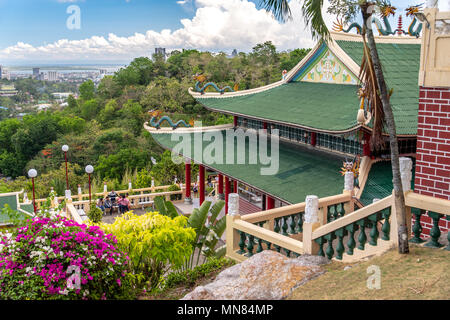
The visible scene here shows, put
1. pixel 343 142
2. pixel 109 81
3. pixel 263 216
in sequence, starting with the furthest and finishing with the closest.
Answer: pixel 109 81 → pixel 343 142 → pixel 263 216

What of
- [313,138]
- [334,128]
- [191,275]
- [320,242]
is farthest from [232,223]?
[313,138]

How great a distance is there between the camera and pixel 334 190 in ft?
40.1

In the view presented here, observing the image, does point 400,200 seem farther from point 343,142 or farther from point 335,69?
point 335,69

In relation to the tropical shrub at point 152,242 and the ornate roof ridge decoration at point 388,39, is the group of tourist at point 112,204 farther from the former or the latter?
Answer: the tropical shrub at point 152,242

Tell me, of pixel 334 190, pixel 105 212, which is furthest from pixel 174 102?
pixel 334 190

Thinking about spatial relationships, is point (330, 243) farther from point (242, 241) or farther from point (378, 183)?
point (378, 183)

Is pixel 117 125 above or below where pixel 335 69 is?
below

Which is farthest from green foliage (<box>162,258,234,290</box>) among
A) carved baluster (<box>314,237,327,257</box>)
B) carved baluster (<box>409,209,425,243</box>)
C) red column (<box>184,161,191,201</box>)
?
red column (<box>184,161,191,201</box>)

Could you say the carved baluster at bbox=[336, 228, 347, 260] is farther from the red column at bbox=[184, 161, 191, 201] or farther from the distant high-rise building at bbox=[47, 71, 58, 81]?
the distant high-rise building at bbox=[47, 71, 58, 81]

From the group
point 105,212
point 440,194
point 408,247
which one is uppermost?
point 440,194

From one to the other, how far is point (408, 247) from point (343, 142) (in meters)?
7.83

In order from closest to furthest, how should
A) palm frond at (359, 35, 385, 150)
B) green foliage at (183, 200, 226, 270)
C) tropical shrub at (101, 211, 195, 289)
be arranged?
palm frond at (359, 35, 385, 150) → tropical shrub at (101, 211, 195, 289) → green foliage at (183, 200, 226, 270)

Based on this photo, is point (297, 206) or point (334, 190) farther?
point (334, 190)

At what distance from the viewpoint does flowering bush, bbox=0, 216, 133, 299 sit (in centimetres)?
623
